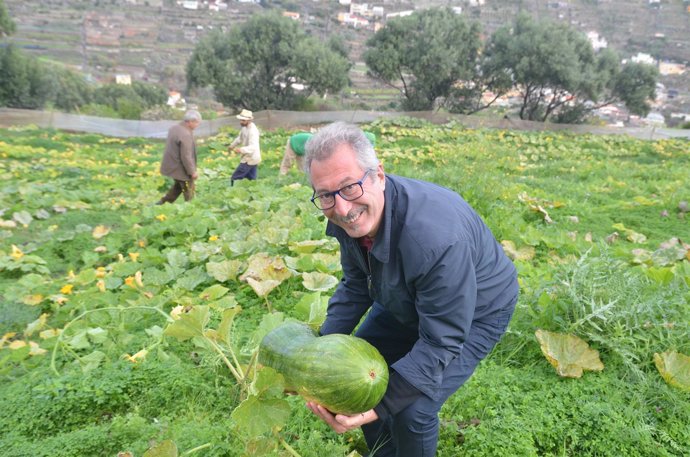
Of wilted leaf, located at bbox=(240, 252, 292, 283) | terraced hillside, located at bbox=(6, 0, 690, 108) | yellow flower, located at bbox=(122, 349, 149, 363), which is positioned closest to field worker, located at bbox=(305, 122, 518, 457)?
yellow flower, located at bbox=(122, 349, 149, 363)

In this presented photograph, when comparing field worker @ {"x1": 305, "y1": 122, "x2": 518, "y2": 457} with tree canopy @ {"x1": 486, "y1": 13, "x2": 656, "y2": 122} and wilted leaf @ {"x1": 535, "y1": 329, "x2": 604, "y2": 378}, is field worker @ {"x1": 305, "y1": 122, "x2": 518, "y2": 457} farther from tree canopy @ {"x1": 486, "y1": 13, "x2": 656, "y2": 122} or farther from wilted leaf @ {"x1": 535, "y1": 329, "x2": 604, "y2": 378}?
tree canopy @ {"x1": 486, "y1": 13, "x2": 656, "y2": 122}

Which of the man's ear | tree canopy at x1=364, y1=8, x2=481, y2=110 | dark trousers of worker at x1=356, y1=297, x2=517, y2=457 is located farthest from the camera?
tree canopy at x1=364, y1=8, x2=481, y2=110

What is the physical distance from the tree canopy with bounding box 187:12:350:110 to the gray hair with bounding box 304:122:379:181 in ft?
78.7

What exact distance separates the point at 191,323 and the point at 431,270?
1.05 meters

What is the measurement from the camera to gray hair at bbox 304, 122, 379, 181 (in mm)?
1673

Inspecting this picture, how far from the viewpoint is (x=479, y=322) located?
81.6 inches

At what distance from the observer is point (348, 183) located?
5.59ft

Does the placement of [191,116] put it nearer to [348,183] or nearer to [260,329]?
[260,329]

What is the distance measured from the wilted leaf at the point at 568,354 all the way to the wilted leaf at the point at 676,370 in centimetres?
30

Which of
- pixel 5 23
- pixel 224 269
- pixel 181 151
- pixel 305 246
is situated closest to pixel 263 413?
pixel 224 269

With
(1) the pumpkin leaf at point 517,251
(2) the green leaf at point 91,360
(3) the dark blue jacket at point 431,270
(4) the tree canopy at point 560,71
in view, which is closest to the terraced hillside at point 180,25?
(4) the tree canopy at point 560,71

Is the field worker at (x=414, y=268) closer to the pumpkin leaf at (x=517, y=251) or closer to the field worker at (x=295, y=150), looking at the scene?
the pumpkin leaf at (x=517, y=251)

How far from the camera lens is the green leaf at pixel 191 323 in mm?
2000

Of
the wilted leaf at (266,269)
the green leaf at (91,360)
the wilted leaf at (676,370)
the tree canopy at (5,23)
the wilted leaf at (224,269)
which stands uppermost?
the tree canopy at (5,23)
